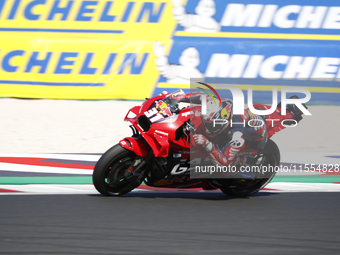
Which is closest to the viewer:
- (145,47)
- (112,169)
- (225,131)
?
(112,169)

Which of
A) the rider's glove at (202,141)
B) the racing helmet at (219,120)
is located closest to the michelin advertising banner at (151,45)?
the racing helmet at (219,120)

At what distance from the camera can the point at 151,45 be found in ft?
42.2

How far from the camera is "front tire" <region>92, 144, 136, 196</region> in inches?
191

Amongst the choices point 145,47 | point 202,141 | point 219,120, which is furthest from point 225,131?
point 145,47

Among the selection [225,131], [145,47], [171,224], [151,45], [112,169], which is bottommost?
[171,224]

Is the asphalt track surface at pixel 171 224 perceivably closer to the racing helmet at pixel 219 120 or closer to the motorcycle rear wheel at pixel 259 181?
the motorcycle rear wheel at pixel 259 181

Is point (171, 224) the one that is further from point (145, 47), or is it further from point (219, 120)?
point (145, 47)

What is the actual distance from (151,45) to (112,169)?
27.3 feet

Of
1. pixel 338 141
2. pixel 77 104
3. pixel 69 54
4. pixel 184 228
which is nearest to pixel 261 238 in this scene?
pixel 184 228

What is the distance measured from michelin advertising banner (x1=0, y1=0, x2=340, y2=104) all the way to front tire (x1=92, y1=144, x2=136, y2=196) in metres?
7.57

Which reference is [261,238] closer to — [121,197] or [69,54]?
[121,197]

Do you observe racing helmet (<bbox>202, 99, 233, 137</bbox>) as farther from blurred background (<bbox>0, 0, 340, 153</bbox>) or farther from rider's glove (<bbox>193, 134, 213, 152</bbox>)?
blurred background (<bbox>0, 0, 340, 153</bbox>)

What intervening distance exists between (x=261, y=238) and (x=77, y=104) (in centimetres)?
914

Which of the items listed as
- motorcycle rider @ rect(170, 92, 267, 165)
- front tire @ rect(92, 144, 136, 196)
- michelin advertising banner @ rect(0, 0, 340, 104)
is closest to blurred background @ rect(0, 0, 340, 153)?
michelin advertising banner @ rect(0, 0, 340, 104)
